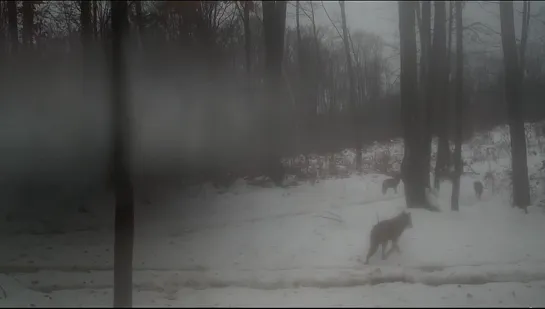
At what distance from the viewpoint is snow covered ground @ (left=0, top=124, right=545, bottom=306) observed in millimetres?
7379

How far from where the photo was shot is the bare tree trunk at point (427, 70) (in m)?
12.5

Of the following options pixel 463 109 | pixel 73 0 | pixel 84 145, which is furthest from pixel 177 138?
pixel 463 109

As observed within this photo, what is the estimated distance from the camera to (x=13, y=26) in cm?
1264

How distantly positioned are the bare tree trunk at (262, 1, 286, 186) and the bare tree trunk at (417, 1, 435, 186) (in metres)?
3.17

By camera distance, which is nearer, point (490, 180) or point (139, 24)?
point (139, 24)

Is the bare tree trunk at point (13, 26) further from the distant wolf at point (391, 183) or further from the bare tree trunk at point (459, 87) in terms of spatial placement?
the bare tree trunk at point (459, 87)

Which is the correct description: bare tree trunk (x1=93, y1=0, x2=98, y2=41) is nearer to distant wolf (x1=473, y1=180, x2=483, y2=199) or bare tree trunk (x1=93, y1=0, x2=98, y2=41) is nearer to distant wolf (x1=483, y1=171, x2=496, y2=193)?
distant wolf (x1=473, y1=180, x2=483, y2=199)

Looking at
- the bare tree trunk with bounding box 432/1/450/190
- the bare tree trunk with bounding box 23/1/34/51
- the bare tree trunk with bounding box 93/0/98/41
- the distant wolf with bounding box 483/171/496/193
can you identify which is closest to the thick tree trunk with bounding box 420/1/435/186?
the bare tree trunk with bounding box 432/1/450/190

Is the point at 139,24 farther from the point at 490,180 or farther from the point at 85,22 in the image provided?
the point at 490,180

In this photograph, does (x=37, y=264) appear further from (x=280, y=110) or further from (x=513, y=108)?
(x=513, y=108)

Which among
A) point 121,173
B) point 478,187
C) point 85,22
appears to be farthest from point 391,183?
point 85,22

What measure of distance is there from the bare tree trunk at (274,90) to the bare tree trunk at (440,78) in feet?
11.5

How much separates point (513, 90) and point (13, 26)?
37.1 ft

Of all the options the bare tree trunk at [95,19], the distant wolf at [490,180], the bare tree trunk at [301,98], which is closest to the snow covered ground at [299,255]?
the distant wolf at [490,180]
